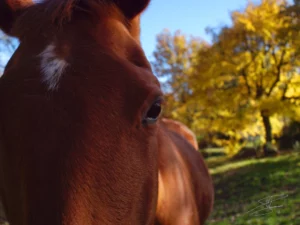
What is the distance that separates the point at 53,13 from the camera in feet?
5.22

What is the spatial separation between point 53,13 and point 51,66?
12.0 inches

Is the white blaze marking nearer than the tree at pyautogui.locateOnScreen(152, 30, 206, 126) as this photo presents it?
Yes

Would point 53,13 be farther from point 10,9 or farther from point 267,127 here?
point 267,127

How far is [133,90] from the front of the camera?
150 cm

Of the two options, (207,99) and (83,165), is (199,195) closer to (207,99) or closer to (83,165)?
(83,165)

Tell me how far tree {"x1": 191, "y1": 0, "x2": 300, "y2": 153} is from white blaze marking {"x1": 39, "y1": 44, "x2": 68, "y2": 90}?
16.7 metres

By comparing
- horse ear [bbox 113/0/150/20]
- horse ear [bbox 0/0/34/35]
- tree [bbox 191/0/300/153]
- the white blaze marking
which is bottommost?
tree [bbox 191/0/300/153]

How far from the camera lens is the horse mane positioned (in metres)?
1.59

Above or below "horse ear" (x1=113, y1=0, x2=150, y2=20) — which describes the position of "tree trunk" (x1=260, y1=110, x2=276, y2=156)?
below

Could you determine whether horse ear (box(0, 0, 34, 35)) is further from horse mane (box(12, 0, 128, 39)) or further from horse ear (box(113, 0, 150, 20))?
horse ear (box(113, 0, 150, 20))

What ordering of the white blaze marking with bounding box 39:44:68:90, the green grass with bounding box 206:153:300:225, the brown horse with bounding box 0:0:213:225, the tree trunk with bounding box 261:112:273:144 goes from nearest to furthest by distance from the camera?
1. the brown horse with bounding box 0:0:213:225
2. the white blaze marking with bounding box 39:44:68:90
3. the green grass with bounding box 206:153:300:225
4. the tree trunk with bounding box 261:112:273:144

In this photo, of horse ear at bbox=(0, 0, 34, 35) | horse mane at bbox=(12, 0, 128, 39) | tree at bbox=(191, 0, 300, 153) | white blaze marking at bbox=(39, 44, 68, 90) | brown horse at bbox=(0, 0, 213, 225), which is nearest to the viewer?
brown horse at bbox=(0, 0, 213, 225)

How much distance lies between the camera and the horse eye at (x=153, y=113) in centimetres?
161

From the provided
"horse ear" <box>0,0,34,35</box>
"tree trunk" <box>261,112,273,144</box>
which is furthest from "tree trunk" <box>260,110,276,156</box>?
"horse ear" <box>0,0,34,35</box>
